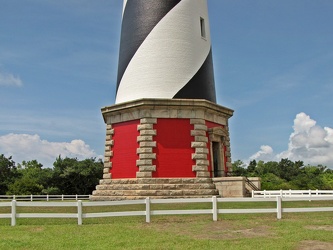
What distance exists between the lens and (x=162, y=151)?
17.8 meters

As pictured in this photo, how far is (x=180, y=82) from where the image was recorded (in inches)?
730

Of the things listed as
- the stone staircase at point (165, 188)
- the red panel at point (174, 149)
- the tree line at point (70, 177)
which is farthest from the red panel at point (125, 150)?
the tree line at point (70, 177)

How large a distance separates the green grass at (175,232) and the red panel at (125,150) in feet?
21.1

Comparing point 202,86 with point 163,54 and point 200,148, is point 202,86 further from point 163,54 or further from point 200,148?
point 200,148

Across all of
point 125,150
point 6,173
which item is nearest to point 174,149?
point 125,150

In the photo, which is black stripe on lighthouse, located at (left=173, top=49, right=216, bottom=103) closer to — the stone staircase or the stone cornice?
the stone cornice

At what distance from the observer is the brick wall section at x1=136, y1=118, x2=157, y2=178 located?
1739 cm

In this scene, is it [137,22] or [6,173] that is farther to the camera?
[6,173]

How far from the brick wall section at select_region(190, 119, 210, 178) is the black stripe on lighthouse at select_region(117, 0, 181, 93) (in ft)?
15.0

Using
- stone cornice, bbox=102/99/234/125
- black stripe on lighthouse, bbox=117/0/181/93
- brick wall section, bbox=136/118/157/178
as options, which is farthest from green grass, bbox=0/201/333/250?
black stripe on lighthouse, bbox=117/0/181/93

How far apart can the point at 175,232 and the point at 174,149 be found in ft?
29.1

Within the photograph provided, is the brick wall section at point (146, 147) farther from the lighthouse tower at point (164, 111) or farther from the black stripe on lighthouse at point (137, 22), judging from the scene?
the black stripe on lighthouse at point (137, 22)

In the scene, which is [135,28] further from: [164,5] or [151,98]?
[151,98]

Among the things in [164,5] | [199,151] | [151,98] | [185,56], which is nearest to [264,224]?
[199,151]
